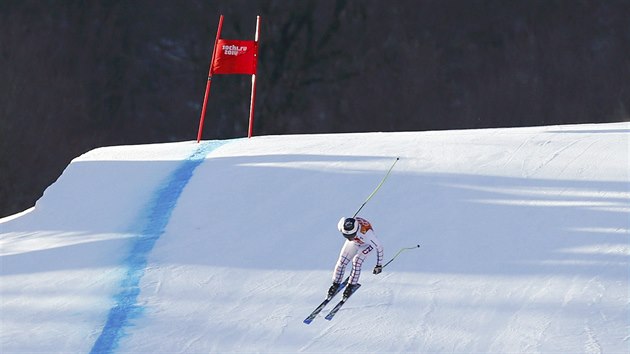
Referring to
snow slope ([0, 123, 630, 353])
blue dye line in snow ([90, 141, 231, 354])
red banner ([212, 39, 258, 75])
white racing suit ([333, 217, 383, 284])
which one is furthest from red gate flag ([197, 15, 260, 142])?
white racing suit ([333, 217, 383, 284])

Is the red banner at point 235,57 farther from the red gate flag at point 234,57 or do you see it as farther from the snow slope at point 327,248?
the snow slope at point 327,248

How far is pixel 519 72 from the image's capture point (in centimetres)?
1631

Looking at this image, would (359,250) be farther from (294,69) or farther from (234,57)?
(294,69)

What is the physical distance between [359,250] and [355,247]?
0.03 m

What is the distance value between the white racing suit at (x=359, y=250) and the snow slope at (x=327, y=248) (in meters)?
0.22

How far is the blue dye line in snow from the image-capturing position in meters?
6.45

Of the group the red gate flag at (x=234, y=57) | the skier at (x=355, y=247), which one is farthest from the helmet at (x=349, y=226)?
the red gate flag at (x=234, y=57)

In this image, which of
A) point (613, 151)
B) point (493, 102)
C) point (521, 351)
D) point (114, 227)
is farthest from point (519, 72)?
point (521, 351)

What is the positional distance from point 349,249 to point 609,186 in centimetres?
257

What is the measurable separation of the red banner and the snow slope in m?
0.87

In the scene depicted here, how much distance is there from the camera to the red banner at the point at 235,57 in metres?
10.0

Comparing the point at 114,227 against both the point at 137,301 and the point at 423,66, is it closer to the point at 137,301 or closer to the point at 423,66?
the point at 137,301

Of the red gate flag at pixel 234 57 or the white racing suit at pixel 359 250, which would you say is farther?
the red gate flag at pixel 234 57

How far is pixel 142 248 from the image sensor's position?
24.6ft
